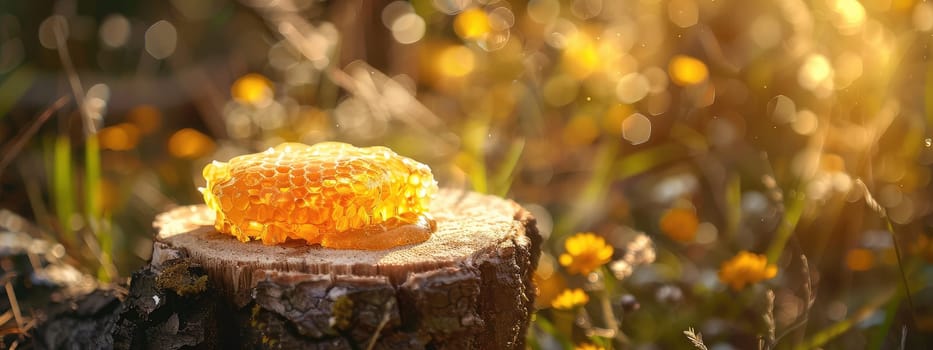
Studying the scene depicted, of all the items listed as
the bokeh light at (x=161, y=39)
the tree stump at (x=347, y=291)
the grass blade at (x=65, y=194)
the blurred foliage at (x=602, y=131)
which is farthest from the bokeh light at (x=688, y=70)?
the bokeh light at (x=161, y=39)

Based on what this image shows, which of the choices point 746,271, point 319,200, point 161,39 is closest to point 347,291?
point 319,200

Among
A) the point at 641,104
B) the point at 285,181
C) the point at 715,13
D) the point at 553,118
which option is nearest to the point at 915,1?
the point at 715,13

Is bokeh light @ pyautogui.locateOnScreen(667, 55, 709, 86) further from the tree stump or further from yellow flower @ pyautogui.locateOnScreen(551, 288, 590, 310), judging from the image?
the tree stump

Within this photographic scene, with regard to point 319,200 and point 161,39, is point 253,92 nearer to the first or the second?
point 161,39

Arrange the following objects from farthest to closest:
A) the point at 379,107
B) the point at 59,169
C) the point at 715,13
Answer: the point at 715,13
the point at 379,107
the point at 59,169

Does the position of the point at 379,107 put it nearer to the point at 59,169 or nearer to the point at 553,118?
the point at 553,118

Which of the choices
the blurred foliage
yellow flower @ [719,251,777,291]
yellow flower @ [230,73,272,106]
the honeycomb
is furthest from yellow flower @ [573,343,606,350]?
yellow flower @ [230,73,272,106]
